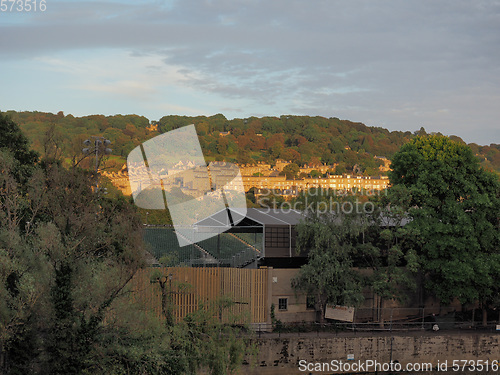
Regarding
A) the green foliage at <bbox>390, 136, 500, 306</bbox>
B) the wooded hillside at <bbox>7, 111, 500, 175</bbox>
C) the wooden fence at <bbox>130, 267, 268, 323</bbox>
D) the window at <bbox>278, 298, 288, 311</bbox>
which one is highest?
the wooded hillside at <bbox>7, 111, 500, 175</bbox>

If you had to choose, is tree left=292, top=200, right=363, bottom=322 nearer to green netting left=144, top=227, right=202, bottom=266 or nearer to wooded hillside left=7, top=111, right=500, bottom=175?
green netting left=144, top=227, right=202, bottom=266

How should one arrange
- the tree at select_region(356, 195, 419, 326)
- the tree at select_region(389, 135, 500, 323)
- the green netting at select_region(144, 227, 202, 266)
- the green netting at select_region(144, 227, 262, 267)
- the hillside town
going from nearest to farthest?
the tree at select_region(356, 195, 419, 326) → the tree at select_region(389, 135, 500, 323) → the green netting at select_region(144, 227, 262, 267) → the green netting at select_region(144, 227, 202, 266) → the hillside town

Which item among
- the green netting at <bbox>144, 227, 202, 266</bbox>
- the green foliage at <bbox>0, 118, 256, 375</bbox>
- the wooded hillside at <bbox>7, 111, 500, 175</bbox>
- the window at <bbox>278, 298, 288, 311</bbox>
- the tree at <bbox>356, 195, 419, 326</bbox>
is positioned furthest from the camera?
A: the wooded hillside at <bbox>7, 111, 500, 175</bbox>

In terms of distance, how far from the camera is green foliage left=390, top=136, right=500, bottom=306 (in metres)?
27.0

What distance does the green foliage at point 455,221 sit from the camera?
2698 cm

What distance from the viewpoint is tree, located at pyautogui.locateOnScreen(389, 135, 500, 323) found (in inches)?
1062

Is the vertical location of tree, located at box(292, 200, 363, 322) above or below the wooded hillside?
below

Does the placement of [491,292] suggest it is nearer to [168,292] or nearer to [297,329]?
[297,329]

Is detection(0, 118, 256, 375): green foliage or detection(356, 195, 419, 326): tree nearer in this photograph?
detection(0, 118, 256, 375): green foliage

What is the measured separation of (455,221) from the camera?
91.0 feet

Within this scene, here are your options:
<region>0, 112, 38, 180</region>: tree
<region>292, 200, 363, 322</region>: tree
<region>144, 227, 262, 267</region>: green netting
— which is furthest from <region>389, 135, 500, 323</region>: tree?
<region>0, 112, 38, 180</region>: tree

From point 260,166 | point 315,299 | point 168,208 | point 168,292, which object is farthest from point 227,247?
point 260,166

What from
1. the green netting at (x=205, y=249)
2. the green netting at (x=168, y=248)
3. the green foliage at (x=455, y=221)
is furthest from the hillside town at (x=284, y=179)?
the green foliage at (x=455, y=221)

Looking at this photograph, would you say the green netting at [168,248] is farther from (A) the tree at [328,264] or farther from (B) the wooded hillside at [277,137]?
(B) the wooded hillside at [277,137]
